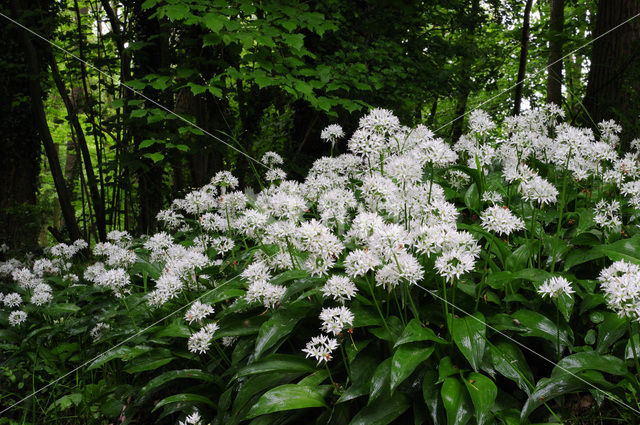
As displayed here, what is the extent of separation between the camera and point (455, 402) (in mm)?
1474

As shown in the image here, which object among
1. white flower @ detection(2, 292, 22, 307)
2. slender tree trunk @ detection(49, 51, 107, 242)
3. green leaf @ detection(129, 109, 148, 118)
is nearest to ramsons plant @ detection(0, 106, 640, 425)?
white flower @ detection(2, 292, 22, 307)

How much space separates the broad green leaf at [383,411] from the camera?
→ 1.56 meters

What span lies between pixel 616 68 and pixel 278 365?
4.62 metres

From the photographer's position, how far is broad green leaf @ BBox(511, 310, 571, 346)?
1717 millimetres

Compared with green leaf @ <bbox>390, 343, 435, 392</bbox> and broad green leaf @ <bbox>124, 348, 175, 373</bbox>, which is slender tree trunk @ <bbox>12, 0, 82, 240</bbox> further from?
green leaf @ <bbox>390, 343, 435, 392</bbox>

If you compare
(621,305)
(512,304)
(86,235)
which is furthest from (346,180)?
(86,235)

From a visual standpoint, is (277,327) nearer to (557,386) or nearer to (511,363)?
(511,363)

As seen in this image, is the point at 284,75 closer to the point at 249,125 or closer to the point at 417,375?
the point at 249,125

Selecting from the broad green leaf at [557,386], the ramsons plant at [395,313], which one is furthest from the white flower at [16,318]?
the broad green leaf at [557,386]

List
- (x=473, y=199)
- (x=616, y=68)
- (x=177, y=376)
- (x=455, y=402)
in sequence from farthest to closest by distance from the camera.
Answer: (x=616, y=68) → (x=473, y=199) → (x=177, y=376) → (x=455, y=402)

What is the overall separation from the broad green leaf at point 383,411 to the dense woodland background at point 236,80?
8.34ft

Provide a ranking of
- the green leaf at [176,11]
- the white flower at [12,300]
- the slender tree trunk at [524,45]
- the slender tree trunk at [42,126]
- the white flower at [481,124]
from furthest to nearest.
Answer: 1. the slender tree trunk at [524,45]
2. the slender tree trunk at [42,126]
3. the white flower at [12,300]
4. the green leaf at [176,11]
5. the white flower at [481,124]

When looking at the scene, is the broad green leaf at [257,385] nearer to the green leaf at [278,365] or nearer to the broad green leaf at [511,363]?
the green leaf at [278,365]

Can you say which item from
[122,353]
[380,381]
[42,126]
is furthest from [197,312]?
[42,126]
